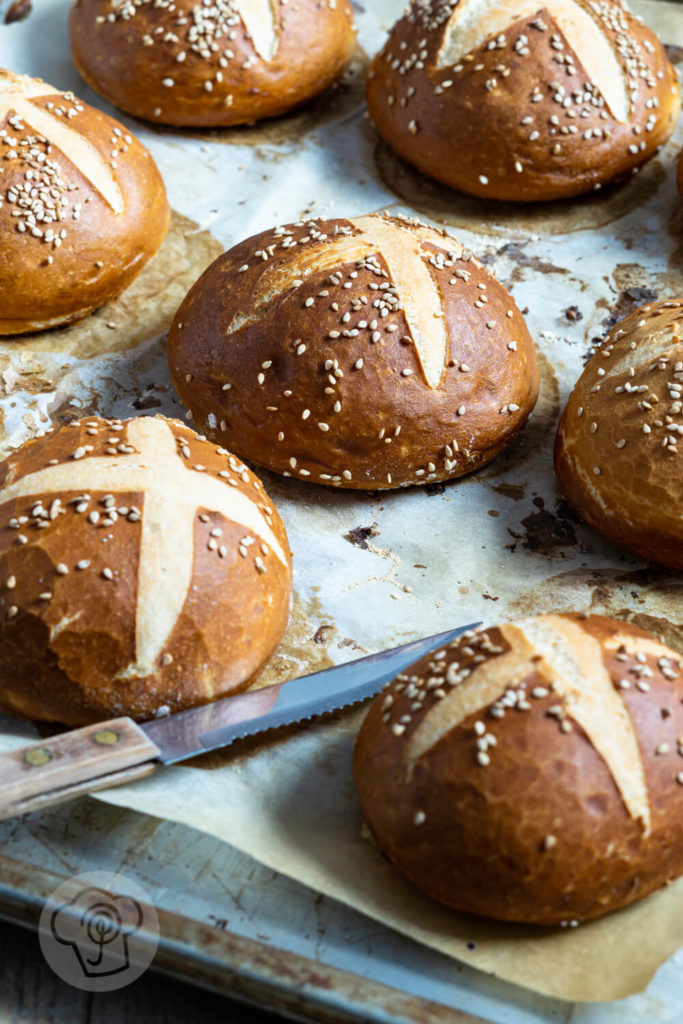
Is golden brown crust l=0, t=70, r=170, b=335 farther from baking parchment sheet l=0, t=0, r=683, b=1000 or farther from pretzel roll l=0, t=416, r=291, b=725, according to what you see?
pretzel roll l=0, t=416, r=291, b=725

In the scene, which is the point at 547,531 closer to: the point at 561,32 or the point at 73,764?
the point at 73,764

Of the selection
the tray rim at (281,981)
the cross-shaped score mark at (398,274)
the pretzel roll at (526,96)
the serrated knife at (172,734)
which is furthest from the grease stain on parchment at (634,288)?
the tray rim at (281,981)

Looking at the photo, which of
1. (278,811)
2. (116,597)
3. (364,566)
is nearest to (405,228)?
(364,566)

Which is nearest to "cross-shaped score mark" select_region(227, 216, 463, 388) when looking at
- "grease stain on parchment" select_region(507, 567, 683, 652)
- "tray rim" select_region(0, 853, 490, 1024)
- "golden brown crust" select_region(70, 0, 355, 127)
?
"grease stain on parchment" select_region(507, 567, 683, 652)

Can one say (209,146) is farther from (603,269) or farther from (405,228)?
(603,269)

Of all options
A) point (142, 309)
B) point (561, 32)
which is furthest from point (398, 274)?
point (561, 32)
